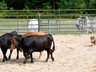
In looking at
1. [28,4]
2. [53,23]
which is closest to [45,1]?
[28,4]

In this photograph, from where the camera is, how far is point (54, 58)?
1099cm

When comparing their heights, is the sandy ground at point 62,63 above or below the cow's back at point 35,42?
below

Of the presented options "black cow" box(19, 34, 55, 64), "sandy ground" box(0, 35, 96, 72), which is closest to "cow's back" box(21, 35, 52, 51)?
"black cow" box(19, 34, 55, 64)

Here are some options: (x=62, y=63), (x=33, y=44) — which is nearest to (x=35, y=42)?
(x=33, y=44)

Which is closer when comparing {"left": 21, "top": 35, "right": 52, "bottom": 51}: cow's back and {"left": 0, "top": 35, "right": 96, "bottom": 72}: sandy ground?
{"left": 0, "top": 35, "right": 96, "bottom": 72}: sandy ground

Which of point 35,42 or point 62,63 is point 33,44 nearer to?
point 35,42

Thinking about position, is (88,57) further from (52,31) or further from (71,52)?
Answer: (52,31)

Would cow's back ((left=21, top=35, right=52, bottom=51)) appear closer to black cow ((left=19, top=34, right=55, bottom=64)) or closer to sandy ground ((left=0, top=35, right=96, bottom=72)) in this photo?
black cow ((left=19, top=34, right=55, bottom=64))

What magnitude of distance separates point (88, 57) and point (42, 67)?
2.27m

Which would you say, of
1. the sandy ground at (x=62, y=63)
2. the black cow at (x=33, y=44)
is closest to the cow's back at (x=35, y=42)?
the black cow at (x=33, y=44)

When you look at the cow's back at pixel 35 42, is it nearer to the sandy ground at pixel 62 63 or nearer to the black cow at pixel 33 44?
the black cow at pixel 33 44

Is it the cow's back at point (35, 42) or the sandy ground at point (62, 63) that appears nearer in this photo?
the sandy ground at point (62, 63)

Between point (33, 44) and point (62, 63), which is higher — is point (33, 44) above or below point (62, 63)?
above

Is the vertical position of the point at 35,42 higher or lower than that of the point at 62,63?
higher
